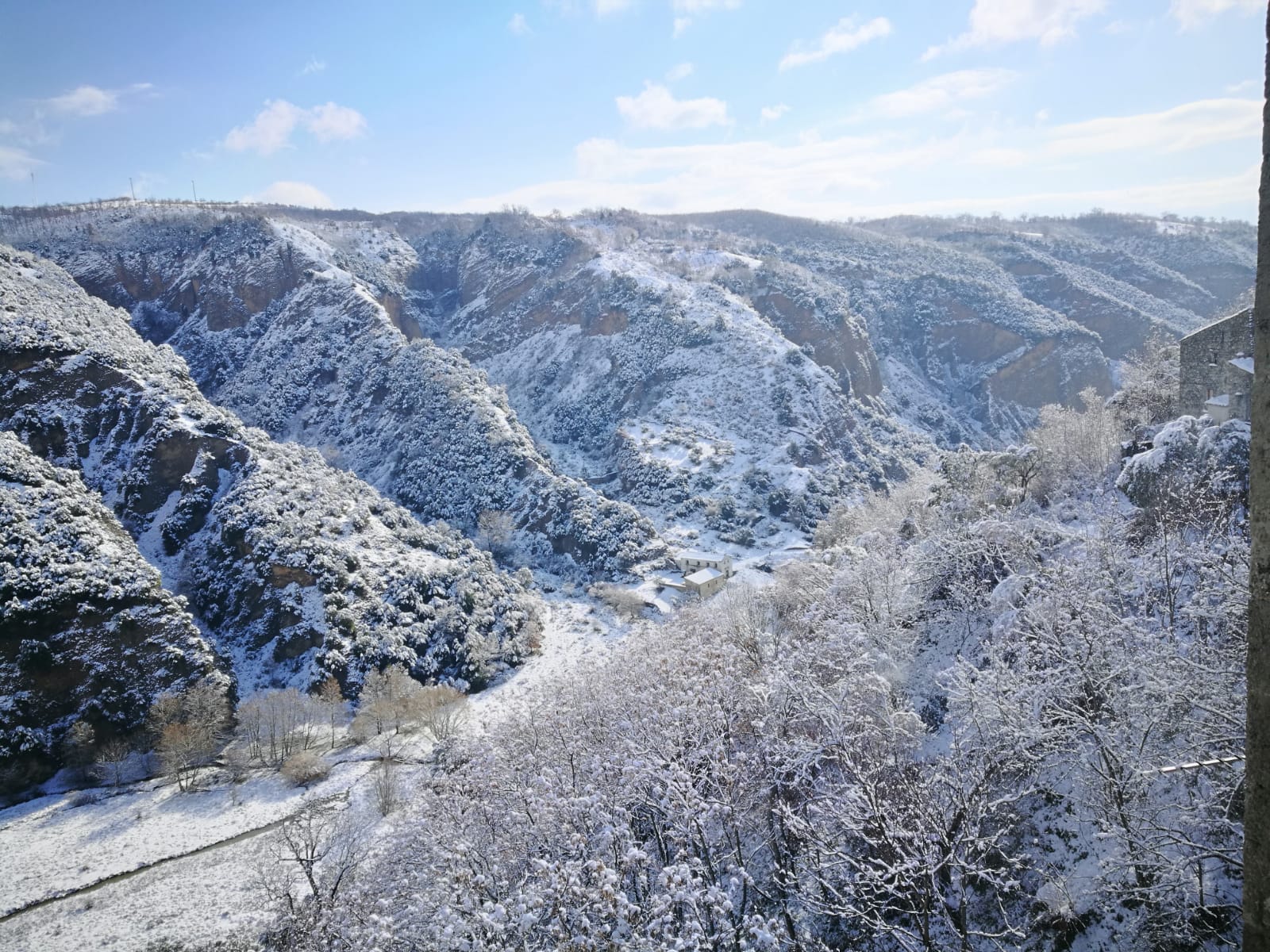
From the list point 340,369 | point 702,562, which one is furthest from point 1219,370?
point 340,369

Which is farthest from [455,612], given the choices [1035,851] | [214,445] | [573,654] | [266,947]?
[1035,851]

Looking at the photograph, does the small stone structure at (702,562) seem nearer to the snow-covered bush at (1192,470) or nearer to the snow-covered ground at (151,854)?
the snow-covered ground at (151,854)

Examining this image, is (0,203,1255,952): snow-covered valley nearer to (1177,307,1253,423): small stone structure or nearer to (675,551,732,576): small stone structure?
(675,551,732,576): small stone structure

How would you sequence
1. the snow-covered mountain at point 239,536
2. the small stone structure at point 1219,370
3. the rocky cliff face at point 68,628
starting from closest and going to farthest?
the small stone structure at point 1219,370, the rocky cliff face at point 68,628, the snow-covered mountain at point 239,536

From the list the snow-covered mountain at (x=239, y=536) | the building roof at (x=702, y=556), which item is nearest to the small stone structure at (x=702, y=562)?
the building roof at (x=702, y=556)

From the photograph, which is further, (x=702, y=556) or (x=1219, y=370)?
(x=702, y=556)

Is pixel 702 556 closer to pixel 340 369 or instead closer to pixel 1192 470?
pixel 1192 470
